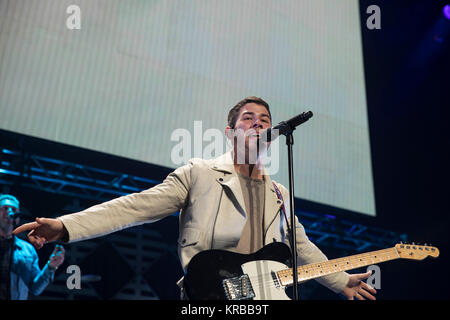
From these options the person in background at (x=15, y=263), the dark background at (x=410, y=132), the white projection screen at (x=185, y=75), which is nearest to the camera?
the person in background at (x=15, y=263)

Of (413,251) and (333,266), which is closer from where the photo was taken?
(333,266)

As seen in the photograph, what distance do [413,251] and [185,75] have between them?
3146 millimetres

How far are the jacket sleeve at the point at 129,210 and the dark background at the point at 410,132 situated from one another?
4.60 m

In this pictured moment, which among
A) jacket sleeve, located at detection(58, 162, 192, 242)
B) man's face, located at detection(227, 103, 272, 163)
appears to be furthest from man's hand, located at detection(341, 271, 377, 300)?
jacket sleeve, located at detection(58, 162, 192, 242)

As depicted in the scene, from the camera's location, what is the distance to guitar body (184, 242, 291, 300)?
2.13 metres

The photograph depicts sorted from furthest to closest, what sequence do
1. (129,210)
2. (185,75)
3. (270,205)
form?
1. (185,75)
2. (270,205)
3. (129,210)

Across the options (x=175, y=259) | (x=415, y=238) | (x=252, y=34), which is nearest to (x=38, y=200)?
(x=175, y=259)

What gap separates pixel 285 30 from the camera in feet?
19.1

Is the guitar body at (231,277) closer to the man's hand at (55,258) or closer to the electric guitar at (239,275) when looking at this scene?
the electric guitar at (239,275)

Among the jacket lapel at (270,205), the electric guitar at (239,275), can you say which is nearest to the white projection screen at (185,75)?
the jacket lapel at (270,205)

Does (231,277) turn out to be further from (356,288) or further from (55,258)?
(55,258)

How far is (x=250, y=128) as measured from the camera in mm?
2742

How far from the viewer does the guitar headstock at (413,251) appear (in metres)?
2.73

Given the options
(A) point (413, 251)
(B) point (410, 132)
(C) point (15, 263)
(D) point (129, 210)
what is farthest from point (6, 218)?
(B) point (410, 132)
